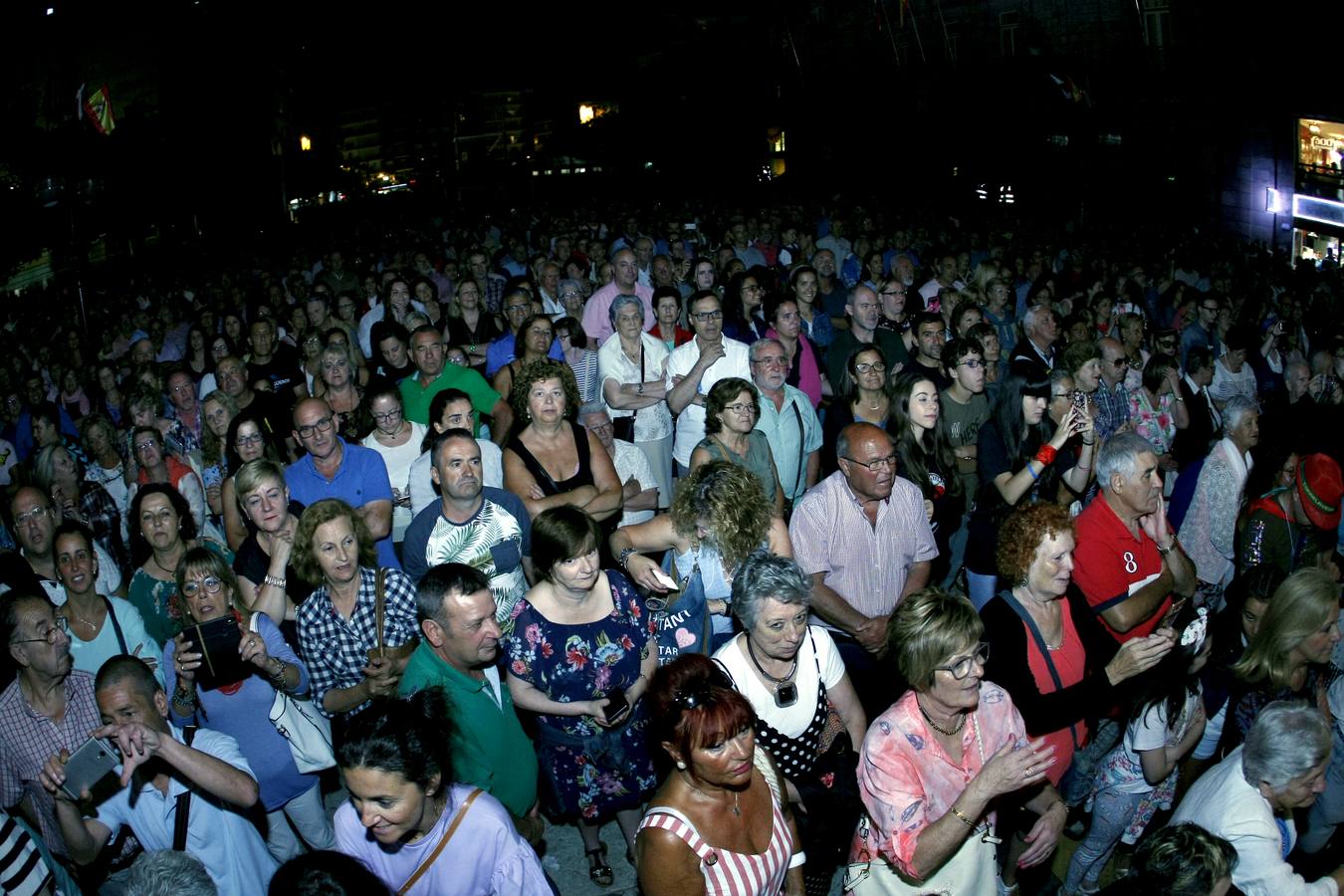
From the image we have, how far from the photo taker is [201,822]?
10.1 feet

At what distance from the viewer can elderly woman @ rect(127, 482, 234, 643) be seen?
14.5 feet

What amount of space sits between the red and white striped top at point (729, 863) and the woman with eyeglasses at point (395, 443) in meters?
3.17

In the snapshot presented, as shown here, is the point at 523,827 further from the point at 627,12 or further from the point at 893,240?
the point at 627,12

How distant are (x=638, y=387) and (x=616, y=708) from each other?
10.2ft

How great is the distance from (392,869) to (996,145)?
29033mm

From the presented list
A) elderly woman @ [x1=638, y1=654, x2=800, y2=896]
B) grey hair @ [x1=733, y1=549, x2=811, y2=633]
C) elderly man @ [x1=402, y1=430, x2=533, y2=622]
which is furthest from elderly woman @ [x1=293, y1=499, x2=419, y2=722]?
elderly woman @ [x1=638, y1=654, x2=800, y2=896]

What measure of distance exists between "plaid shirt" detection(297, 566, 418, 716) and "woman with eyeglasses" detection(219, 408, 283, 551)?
1241mm

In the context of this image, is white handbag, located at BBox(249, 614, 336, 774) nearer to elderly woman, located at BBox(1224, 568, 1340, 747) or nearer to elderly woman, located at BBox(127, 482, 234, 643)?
elderly woman, located at BBox(127, 482, 234, 643)

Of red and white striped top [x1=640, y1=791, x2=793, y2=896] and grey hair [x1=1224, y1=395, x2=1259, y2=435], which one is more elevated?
grey hair [x1=1224, y1=395, x2=1259, y2=435]

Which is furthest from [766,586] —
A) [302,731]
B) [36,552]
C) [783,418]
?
[36,552]

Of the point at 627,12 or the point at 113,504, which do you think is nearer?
the point at 113,504

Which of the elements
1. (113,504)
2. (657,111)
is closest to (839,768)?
(113,504)

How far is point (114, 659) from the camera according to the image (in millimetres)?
3137

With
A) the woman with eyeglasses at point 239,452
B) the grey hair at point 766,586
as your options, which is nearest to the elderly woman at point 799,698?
the grey hair at point 766,586
